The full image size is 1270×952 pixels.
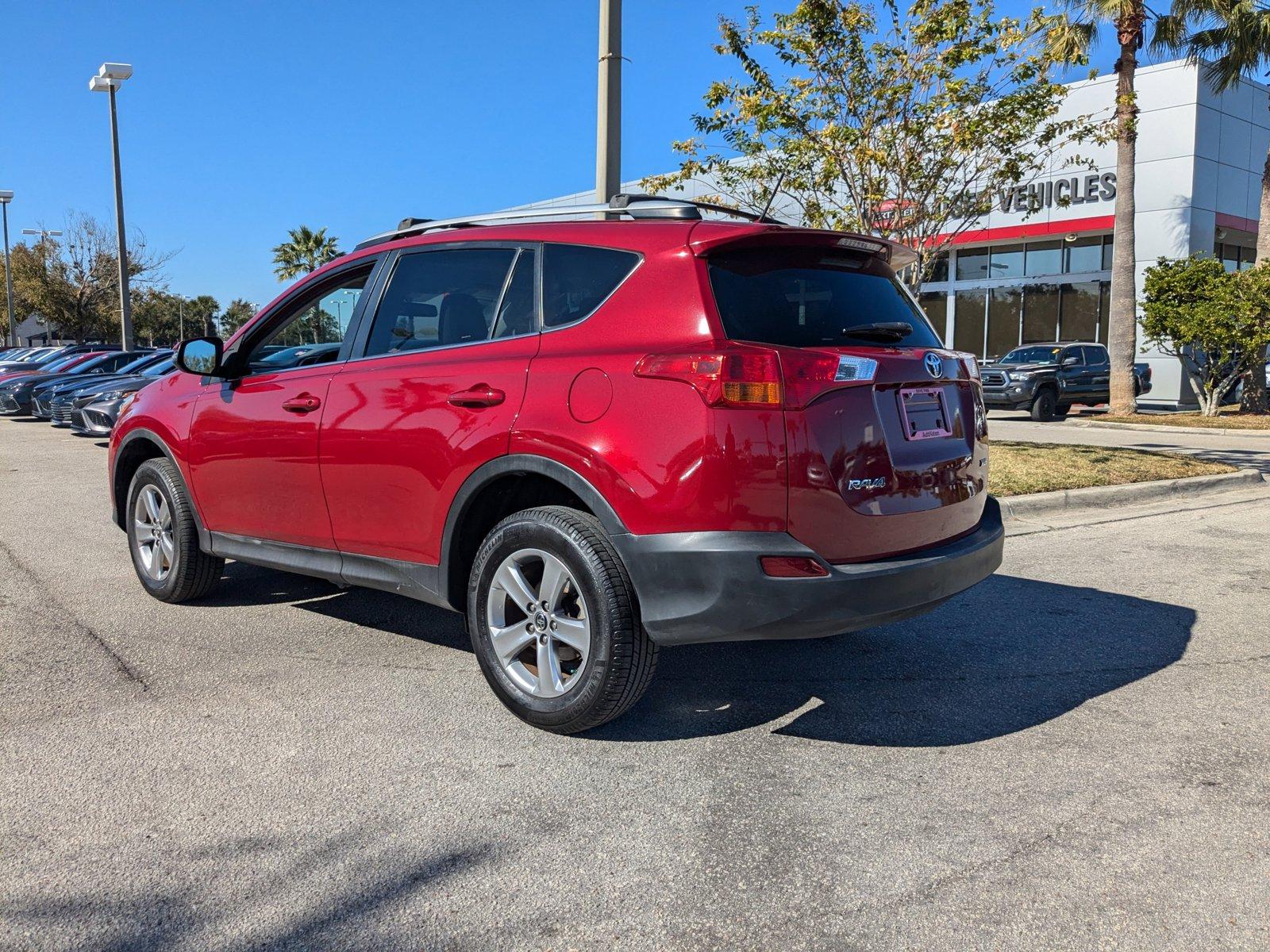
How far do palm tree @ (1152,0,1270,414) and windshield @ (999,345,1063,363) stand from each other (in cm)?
380

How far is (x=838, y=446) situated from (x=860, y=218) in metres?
8.38

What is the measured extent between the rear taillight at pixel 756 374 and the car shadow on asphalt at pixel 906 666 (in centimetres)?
129

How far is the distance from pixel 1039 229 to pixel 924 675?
1045 inches

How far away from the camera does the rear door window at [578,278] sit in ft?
11.6

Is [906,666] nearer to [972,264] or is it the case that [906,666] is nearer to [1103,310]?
[1103,310]

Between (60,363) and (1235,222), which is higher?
(1235,222)

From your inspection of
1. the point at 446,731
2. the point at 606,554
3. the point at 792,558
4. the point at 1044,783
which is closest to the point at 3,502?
the point at 446,731

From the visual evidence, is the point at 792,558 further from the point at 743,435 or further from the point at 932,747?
the point at 932,747

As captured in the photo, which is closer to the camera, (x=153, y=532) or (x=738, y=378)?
(x=738, y=378)

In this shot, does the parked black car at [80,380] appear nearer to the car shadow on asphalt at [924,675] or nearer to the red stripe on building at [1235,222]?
the car shadow on asphalt at [924,675]

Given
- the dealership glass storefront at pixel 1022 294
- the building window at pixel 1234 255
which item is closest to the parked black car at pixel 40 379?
the dealership glass storefront at pixel 1022 294

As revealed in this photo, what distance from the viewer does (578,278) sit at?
12.0 feet

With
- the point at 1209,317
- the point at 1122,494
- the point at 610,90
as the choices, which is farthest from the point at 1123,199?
the point at 610,90

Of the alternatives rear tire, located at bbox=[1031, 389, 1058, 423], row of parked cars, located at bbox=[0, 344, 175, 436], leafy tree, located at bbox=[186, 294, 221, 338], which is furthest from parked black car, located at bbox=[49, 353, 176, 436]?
leafy tree, located at bbox=[186, 294, 221, 338]
